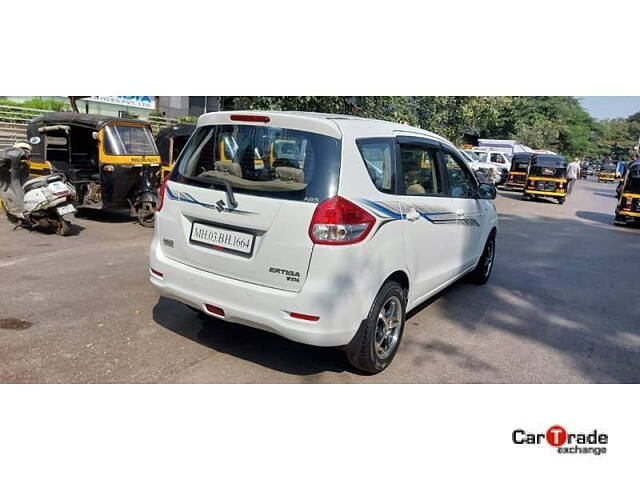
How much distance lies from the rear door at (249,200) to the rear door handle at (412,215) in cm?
91

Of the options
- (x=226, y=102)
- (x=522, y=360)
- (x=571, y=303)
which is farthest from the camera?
(x=226, y=102)

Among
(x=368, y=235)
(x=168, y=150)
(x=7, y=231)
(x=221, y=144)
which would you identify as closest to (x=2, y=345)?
(x=221, y=144)

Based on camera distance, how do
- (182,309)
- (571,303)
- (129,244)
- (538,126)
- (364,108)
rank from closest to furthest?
(182,309)
(571,303)
(129,244)
(364,108)
(538,126)

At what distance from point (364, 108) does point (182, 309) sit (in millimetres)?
6967

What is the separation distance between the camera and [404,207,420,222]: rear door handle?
399 centimetres

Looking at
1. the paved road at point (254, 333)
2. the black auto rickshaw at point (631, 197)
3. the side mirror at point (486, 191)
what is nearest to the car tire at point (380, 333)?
the paved road at point (254, 333)

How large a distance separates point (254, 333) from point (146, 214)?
18.0ft

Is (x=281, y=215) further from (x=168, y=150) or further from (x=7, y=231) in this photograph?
(x=168, y=150)

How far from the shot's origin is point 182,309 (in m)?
4.90

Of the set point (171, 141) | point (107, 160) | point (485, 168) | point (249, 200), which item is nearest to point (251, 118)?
point (249, 200)

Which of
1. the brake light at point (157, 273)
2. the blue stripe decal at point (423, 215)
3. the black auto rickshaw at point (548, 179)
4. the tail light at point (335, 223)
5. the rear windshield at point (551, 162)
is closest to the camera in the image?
the tail light at point (335, 223)

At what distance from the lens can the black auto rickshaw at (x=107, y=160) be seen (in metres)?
8.60

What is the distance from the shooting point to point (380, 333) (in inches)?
152

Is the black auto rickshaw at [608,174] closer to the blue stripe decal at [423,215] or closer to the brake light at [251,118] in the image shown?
the blue stripe decal at [423,215]
